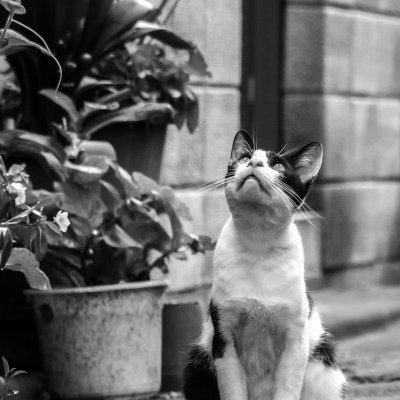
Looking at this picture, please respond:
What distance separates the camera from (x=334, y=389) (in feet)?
12.0

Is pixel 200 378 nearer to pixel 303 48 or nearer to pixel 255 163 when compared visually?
pixel 255 163

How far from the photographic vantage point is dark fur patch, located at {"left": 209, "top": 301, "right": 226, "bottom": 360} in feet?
11.5

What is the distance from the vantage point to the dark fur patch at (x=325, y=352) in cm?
367

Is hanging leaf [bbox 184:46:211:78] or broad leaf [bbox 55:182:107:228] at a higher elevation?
hanging leaf [bbox 184:46:211:78]

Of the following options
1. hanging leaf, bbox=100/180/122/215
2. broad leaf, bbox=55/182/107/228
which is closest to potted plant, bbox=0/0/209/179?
hanging leaf, bbox=100/180/122/215

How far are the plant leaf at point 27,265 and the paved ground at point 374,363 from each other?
1.55 metres

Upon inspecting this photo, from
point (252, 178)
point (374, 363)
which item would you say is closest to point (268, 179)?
point (252, 178)

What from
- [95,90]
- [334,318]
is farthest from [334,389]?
[334,318]

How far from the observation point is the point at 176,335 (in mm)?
4793

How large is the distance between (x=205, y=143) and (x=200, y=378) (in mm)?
2714

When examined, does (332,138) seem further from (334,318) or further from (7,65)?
(7,65)

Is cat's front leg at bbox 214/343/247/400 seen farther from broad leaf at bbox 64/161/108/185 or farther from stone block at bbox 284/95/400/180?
stone block at bbox 284/95/400/180

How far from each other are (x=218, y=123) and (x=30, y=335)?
2.10m

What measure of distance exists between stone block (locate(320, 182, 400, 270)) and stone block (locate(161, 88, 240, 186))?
3.74 ft
